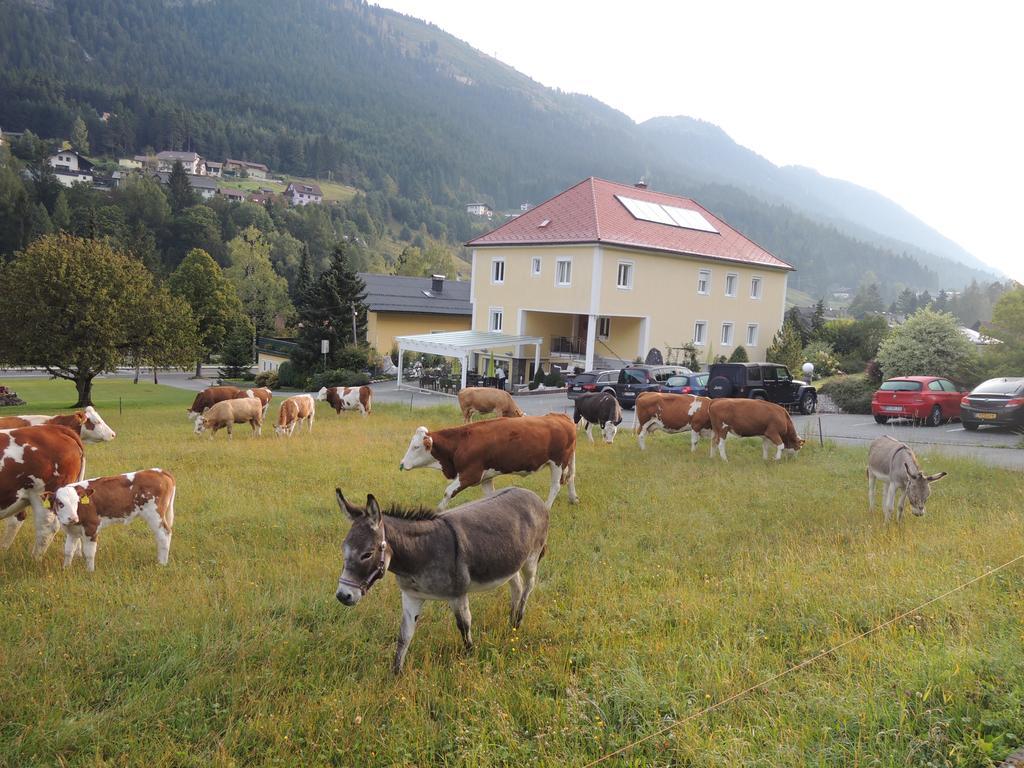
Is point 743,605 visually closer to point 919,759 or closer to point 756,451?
point 919,759

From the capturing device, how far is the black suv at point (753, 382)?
23.0 metres

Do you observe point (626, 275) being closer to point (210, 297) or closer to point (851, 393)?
point (851, 393)

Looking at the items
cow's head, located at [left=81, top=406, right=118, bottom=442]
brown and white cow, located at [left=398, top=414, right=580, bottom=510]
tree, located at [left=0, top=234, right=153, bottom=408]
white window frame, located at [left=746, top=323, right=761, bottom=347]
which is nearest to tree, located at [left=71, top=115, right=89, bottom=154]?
tree, located at [left=0, top=234, right=153, bottom=408]

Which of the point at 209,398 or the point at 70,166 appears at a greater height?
the point at 70,166

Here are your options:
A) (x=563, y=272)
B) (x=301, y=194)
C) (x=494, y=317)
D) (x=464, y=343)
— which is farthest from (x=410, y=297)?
(x=301, y=194)

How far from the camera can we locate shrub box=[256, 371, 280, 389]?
47.5m

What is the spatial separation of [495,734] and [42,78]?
23395cm

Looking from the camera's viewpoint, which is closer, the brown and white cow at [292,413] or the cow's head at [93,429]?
the cow's head at [93,429]

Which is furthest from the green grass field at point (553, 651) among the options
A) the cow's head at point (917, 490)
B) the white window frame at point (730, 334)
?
the white window frame at point (730, 334)

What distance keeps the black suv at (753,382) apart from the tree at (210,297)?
5359cm

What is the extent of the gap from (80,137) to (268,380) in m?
145

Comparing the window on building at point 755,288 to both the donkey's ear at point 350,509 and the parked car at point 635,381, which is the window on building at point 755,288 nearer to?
the parked car at point 635,381

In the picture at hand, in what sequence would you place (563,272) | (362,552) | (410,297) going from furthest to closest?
(410,297) < (563,272) < (362,552)

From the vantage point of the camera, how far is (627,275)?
35281 millimetres
